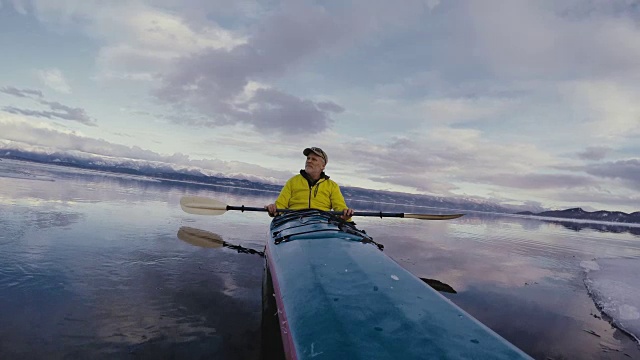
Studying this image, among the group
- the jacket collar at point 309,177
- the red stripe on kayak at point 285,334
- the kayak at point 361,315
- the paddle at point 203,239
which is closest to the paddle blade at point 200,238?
the paddle at point 203,239

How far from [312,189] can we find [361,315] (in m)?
4.97

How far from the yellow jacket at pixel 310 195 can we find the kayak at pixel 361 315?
323 centimetres

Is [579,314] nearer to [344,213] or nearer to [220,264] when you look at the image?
[344,213]

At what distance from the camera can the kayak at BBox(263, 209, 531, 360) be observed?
7.32 feet

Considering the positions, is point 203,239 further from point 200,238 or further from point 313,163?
point 313,163

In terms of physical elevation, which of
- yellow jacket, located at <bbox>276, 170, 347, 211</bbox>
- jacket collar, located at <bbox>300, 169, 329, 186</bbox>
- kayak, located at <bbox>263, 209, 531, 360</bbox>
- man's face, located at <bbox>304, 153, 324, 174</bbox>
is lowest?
kayak, located at <bbox>263, 209, 531, 360</bbox>

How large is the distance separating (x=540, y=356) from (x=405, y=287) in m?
2.92

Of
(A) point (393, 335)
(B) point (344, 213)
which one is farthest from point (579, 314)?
(A) point (393, 335)

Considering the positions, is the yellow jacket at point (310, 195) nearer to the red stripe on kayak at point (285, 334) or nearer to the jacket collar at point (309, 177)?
the jacket collar at point (309, 177)

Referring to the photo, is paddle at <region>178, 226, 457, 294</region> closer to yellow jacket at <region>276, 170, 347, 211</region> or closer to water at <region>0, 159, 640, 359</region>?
water at <region>0, 159, 640, 359</region>

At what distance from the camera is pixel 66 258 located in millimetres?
6859

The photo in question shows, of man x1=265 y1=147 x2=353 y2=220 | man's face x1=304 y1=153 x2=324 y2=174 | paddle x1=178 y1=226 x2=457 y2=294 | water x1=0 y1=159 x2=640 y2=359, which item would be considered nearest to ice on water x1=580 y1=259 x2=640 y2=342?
water x1=0 y1=159 x2=640 y2=359

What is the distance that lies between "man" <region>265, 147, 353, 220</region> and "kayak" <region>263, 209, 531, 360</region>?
10.6 feet

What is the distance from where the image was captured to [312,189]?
7.46 m
